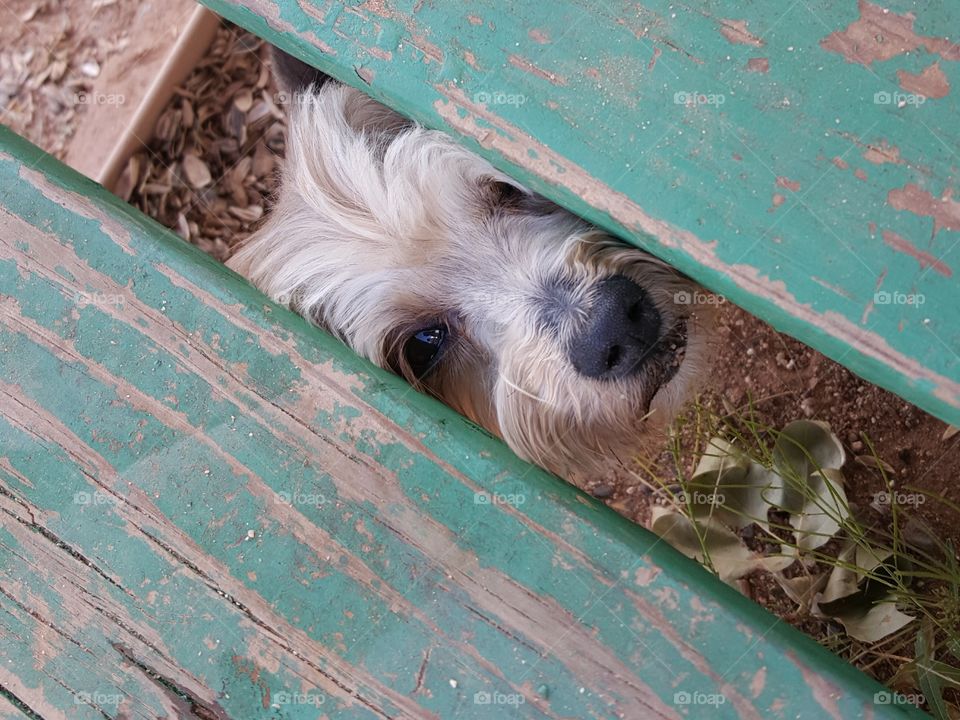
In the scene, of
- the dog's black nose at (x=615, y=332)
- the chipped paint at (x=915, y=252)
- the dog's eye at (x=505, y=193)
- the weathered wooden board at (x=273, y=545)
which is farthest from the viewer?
the dog's eye at (x=505, y=193)

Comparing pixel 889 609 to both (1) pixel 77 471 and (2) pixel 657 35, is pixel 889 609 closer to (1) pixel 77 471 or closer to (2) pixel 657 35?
(2) pixel 657 35

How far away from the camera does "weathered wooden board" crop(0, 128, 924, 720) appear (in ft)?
5.32

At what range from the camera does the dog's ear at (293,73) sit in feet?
8.26

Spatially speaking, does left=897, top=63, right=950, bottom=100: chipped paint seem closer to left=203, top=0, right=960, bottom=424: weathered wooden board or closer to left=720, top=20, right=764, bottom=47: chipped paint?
left=203, top=0, right=960, bottom=424: weathered wooden board

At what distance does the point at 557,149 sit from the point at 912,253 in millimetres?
658

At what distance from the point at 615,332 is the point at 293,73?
1276 mm

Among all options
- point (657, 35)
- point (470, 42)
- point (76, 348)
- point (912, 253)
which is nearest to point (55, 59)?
point (76, 348)

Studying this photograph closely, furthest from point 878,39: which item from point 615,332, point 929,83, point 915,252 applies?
point 615,332

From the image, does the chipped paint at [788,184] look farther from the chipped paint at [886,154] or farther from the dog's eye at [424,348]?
the dog's eye at [424,348]

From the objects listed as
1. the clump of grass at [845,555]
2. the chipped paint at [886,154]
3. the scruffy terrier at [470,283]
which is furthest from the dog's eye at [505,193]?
the chipped paint at [886,154]

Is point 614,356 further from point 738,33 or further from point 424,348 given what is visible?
point 738,33

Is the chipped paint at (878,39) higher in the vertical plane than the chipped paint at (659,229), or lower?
higher

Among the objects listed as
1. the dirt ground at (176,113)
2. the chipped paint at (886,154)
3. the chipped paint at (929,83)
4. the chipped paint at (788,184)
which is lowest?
the dirt ground at (176,113)

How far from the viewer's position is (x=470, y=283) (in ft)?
8.04
